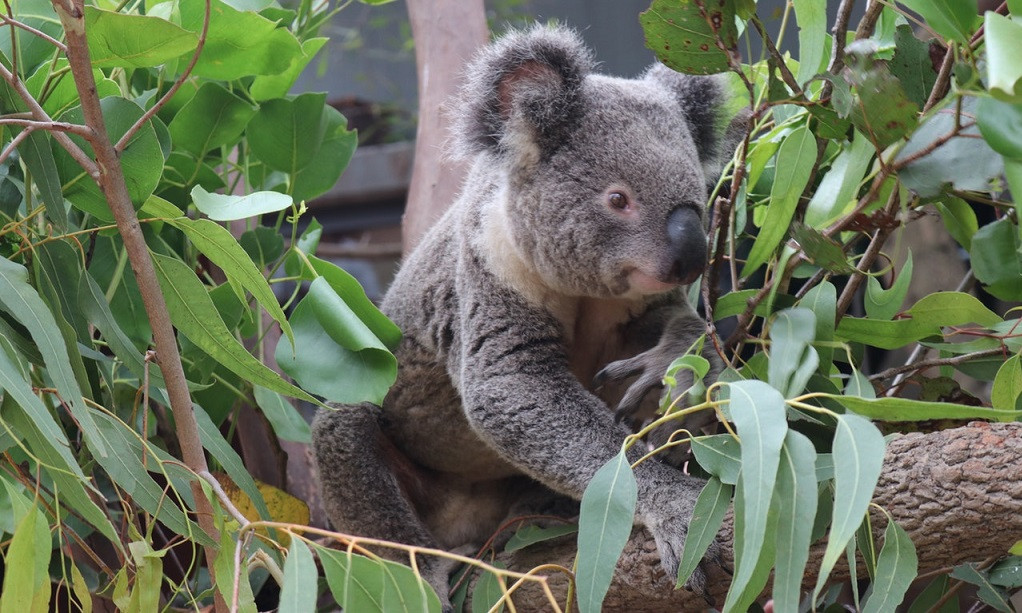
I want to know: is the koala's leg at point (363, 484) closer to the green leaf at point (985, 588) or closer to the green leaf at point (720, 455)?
the green leaf at point (720, 455)

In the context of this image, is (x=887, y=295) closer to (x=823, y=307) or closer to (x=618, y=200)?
(x=823, y=307)

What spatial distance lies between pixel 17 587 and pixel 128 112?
84cm

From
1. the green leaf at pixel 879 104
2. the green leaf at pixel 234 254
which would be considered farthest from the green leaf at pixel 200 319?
the green leaf at pixel 879 104

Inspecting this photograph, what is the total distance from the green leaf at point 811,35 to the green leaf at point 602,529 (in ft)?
2.56

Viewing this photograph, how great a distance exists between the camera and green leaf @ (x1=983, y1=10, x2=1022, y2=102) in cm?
94

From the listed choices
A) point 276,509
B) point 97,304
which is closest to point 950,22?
point 97,304

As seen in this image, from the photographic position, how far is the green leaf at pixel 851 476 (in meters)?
1.21

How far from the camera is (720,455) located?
62.8 inches

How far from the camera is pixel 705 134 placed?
91.7 inches

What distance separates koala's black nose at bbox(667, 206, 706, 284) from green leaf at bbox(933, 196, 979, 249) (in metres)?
0.44

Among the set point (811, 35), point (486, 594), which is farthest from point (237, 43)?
point (486, 594)

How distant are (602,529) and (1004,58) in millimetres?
852

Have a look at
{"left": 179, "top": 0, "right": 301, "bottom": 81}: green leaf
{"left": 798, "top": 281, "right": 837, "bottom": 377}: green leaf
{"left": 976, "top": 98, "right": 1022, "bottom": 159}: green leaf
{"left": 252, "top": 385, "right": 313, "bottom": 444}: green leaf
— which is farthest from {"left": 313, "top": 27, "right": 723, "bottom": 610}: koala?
{"left": 976, "top": 98, "right": 1022, "bottom": 159}: green leaf

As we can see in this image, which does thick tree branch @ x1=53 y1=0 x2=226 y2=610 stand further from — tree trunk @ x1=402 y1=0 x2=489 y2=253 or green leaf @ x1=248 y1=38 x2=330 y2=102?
tree trunk @ x1=402 y1=0 x2=489 y2=253
